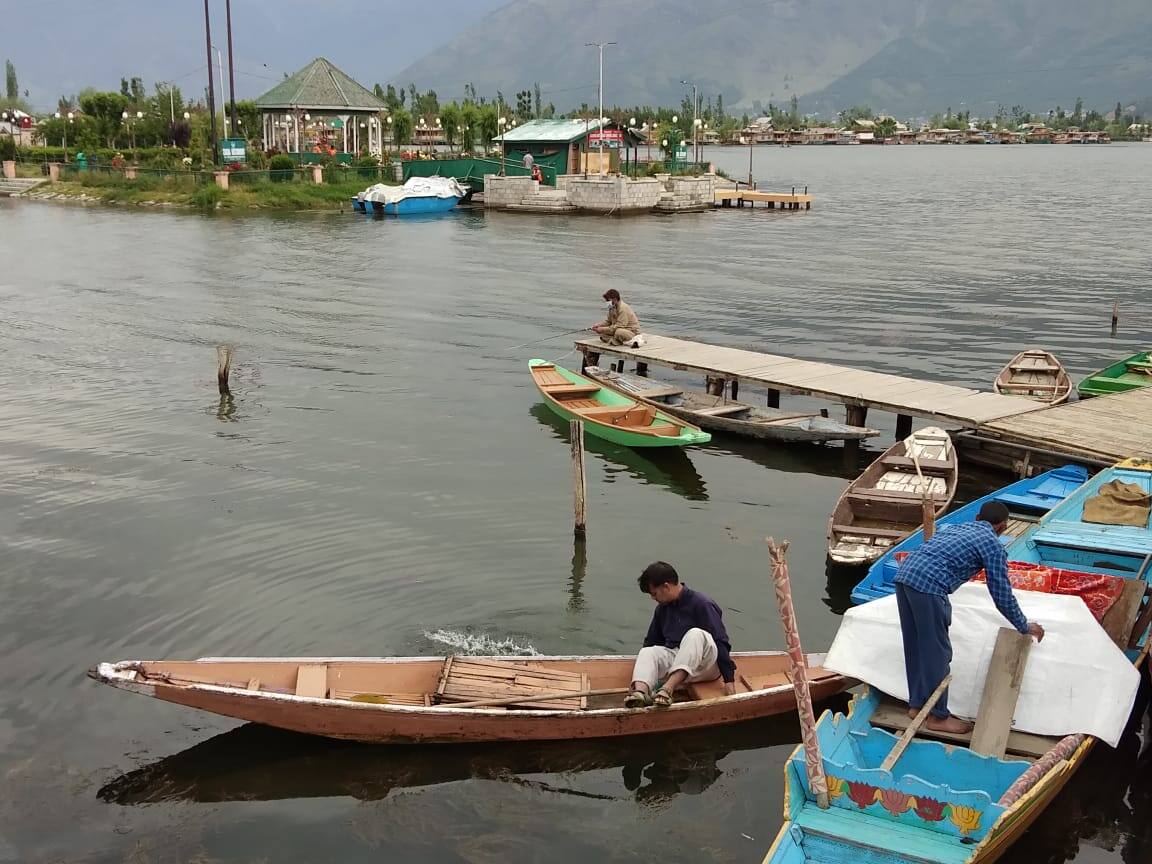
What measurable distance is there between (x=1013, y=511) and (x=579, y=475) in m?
6.55

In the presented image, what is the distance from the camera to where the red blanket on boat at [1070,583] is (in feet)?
40.0

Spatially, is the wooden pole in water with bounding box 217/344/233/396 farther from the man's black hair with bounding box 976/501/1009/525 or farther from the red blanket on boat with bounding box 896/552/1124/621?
the man's black hair with bounding box 976/501/1009/525

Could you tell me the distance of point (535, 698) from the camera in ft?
37.7

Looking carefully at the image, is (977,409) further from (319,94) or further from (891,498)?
(319,94)

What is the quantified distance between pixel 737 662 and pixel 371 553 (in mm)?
6629

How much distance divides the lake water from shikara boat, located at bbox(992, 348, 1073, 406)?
8.44ft

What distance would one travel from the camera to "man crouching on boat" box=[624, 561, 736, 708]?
37.6ft

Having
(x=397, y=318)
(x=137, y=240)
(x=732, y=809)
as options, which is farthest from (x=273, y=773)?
(x=137, y=240)

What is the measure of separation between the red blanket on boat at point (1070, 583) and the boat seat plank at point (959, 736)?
2.55 metres

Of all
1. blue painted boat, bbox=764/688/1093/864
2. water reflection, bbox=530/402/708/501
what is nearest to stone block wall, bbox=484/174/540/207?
water reflection, bbox=530/402/708/501

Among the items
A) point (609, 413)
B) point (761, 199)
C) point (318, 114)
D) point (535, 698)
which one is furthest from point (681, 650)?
point (318, 114)

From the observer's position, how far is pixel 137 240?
57.3m

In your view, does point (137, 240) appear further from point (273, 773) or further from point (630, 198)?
point (273, 773)

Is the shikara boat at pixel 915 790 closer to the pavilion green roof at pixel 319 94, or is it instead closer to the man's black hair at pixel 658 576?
→ the man's black hair at pixel 658 576
